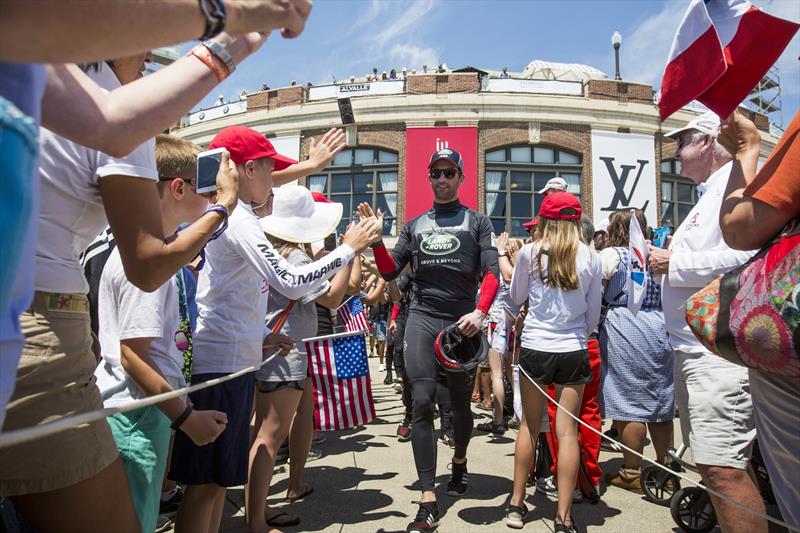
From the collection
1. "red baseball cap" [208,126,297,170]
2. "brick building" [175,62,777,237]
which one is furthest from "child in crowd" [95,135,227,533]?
"brick building" [175,62,777,237]

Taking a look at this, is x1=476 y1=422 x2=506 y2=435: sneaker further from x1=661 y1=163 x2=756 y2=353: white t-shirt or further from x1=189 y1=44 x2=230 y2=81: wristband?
x1=189 y1=44 x2=230 y2=81: wristband

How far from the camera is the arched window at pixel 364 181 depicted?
2353 cm

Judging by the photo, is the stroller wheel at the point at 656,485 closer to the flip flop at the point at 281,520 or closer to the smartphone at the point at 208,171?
the flip flop at the point at 281,520

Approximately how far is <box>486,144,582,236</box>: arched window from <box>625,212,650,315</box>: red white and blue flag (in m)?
19.9

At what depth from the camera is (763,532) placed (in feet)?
7.50

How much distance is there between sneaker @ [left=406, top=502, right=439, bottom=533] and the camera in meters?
3.42

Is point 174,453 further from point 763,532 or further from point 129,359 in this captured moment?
point 763,532

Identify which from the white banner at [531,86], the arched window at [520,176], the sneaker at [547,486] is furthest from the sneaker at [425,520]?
the white banner at [531,86]

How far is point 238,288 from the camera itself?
263cm

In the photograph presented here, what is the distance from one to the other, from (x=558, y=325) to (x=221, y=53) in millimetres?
3008

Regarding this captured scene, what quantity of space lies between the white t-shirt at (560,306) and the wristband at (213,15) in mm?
3239

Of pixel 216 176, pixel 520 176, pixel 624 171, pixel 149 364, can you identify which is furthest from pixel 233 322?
pixel 624 171

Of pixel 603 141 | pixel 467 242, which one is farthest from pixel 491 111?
pixel 467 242

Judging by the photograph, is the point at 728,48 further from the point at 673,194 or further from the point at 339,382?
the point at 673,194
